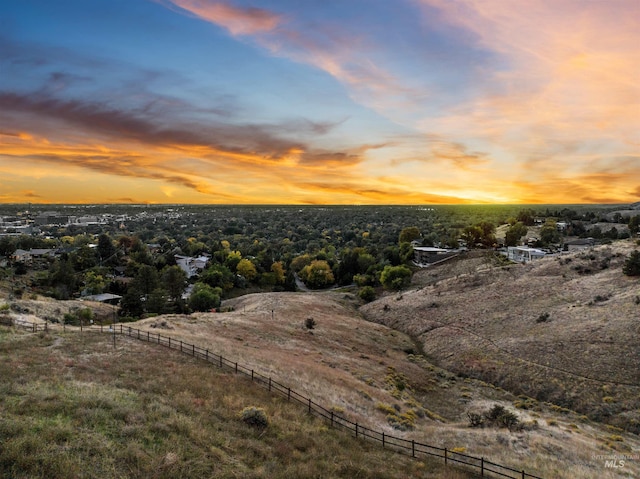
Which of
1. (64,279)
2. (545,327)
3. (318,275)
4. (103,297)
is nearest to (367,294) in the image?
(318,275)

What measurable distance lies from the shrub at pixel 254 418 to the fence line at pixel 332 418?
401cm

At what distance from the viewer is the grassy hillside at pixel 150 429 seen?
13.5m

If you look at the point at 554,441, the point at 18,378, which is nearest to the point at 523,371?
the point at 554,441

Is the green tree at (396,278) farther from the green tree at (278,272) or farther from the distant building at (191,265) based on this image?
the distant building at (191,265)

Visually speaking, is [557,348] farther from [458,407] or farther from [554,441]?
[554,441]

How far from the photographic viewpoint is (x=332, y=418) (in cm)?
2209

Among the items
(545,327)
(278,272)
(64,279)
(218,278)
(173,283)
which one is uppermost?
(545,327)

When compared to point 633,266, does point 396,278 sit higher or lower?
lower

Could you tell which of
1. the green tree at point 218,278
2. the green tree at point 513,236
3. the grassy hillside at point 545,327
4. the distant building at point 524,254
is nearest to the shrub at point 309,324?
the grassy hillside at point 545,327

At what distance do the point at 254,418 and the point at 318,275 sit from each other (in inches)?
3191

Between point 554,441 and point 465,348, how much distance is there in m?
23.7

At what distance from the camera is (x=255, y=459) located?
16.0 metres

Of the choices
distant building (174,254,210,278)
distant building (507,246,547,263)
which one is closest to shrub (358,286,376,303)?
distant building (507,246,547,263)

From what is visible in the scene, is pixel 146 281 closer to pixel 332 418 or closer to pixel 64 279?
pixel 64 279
